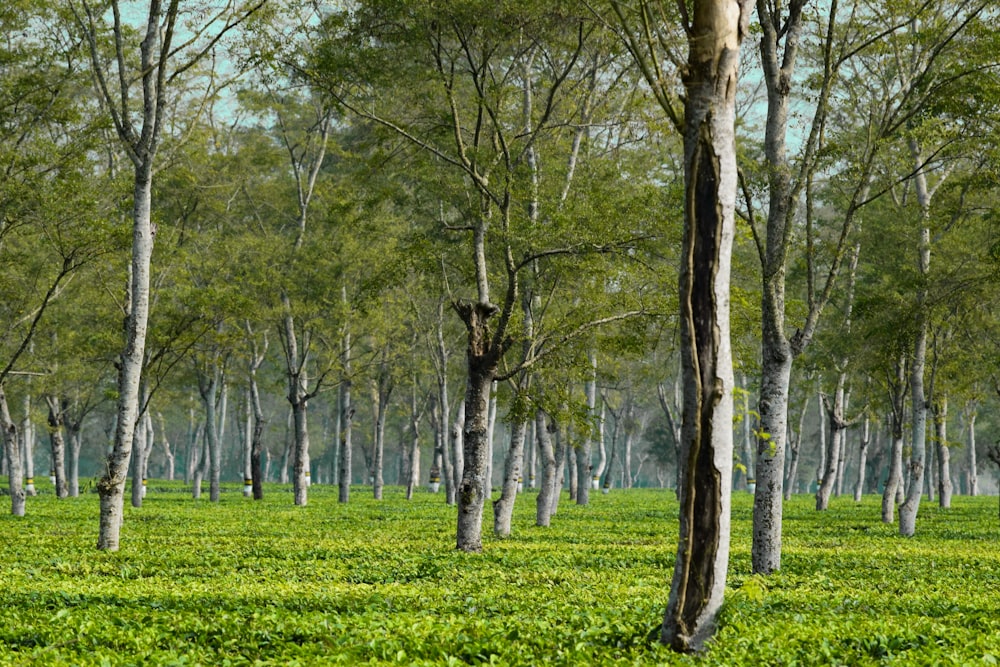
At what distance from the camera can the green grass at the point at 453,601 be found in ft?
29.5

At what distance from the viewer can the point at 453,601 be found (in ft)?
39.9

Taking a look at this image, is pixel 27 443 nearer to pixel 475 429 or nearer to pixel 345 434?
pixel 345 434

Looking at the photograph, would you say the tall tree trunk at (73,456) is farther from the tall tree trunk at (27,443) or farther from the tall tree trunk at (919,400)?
the tall tree trunk at (919,400)

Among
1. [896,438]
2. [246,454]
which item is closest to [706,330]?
[896,438]

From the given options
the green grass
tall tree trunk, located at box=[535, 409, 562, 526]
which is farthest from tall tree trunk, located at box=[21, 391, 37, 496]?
tall tree trunk, located at box=[535, 409, 562, 526]

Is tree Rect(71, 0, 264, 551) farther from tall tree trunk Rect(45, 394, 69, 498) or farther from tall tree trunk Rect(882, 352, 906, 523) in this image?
A: tall tree trunk Rect(45, 394, 69, 498)

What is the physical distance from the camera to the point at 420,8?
1936 cm

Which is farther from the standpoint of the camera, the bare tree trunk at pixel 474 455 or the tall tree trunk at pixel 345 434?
the tall tree trunk at pixel 345 434

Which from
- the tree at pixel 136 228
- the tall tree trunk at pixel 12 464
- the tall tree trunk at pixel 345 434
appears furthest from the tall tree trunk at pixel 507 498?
the tall tree trunk at pixel 12 464

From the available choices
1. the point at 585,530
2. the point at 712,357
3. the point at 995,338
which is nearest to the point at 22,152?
the point at 585,530

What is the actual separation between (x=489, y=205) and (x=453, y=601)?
11.4 metres

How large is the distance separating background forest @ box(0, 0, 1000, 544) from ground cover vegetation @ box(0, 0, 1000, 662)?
0.47 feet

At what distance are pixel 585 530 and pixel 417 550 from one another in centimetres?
952

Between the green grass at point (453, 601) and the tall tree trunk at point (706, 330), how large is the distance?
0.66 m
